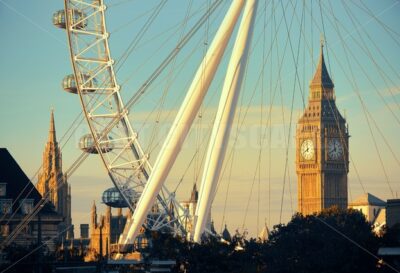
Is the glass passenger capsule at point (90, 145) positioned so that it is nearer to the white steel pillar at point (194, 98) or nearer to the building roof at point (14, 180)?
the building roof at point (14, 180)

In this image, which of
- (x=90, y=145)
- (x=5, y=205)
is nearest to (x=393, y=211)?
(x=5, y=205)

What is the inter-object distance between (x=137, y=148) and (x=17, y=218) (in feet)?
65.2

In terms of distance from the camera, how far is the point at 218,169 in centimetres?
8450

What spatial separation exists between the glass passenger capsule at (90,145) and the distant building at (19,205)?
13354 mm

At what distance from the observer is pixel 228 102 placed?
272 feet

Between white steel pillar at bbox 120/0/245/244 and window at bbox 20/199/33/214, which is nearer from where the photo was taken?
white steel pillar at bbox 120/0/245/244

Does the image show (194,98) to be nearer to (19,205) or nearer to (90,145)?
(90,145)

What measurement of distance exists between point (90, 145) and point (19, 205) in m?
20.9

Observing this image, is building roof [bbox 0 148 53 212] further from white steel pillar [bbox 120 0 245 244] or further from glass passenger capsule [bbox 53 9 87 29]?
white steel pillar [bbox 120 0 245 244]

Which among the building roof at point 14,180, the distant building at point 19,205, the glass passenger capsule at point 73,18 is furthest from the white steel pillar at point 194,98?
the building roof at point 14,180

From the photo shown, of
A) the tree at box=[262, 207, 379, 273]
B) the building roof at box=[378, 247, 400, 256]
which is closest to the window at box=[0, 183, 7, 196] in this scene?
the tree at box=[262, 207, 379, 273]

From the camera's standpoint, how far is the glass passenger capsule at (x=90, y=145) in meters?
132

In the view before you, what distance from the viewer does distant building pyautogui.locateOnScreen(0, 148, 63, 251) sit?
486ft

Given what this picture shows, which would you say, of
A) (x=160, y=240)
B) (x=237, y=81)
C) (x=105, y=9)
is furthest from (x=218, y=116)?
(x=105, y=9)
